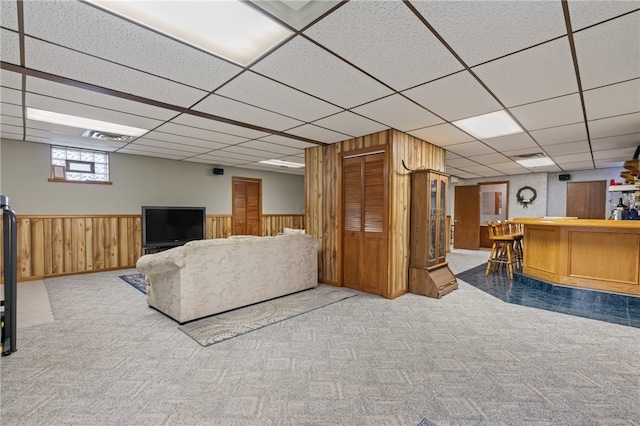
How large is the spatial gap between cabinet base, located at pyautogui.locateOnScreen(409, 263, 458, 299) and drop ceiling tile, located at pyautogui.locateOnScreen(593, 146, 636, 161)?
12.9 feet

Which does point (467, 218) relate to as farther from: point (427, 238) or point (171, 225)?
point (171, 225)

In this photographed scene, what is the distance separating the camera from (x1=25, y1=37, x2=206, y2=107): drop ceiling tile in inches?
85.6

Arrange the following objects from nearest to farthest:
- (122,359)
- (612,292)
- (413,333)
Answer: (122,359), (413,333), (612,292)

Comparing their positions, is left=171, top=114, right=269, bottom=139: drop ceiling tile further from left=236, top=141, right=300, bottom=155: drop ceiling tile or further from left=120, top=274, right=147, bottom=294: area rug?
left=120, top=274, right=147, bottom=294: area rug

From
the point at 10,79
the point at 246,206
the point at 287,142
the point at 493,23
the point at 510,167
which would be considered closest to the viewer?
the point at 493,23

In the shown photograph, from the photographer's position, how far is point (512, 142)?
15.8 feet

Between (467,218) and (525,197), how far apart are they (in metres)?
1.65

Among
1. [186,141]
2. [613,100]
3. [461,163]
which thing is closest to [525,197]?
[461,163]

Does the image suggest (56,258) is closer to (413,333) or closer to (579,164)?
(413,333)

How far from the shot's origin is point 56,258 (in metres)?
5.38

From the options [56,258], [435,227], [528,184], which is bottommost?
[56,258]

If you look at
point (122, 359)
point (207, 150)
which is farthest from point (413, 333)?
point (207, 150)

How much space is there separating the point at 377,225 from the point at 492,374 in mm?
2395

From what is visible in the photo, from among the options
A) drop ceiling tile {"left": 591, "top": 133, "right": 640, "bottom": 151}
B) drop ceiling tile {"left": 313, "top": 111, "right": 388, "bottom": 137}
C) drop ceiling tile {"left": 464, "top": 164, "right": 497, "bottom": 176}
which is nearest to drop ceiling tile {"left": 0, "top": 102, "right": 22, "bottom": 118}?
drop ceiling tile {"left": 313, "top": 111, "right": 388, "bottom": 137}
